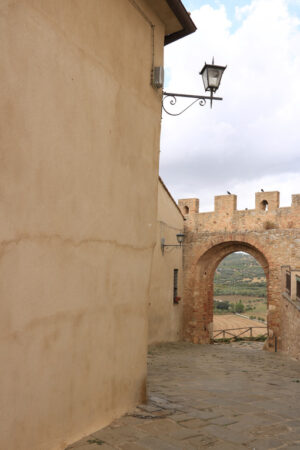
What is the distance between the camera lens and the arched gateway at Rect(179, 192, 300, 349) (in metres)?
14.5

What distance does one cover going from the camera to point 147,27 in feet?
14.8

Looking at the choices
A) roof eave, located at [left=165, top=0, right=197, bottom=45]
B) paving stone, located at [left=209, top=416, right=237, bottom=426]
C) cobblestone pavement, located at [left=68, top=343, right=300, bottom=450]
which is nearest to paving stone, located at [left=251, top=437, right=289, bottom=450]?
cobblestone pavement, located at [left=68, top=343, right=300, bottom=450]

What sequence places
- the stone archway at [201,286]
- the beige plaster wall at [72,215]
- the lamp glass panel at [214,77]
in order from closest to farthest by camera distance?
the beige plaster wall at [72,215] → the lamp glass panel at [214,77] → the stone archway at [201,286]

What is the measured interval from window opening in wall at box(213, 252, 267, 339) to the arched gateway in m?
11.6

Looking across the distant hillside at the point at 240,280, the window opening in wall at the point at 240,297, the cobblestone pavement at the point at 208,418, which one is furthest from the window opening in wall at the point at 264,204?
the distant hillside at the point at 240,280

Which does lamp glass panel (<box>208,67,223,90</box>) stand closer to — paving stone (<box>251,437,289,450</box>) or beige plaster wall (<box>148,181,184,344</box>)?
paving stone (<box>251,437,289,450</box>)

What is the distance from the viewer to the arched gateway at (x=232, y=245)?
14.5m

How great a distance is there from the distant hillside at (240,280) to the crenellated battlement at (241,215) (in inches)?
1582

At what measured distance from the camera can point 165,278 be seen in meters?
14.1

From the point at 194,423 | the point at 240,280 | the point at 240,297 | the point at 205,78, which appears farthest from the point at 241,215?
the point at 240,280

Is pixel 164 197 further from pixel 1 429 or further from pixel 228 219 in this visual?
pixel 1 429

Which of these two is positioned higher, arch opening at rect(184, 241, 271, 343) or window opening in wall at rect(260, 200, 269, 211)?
window opening in wall at rect(260, 200, 269, 211)

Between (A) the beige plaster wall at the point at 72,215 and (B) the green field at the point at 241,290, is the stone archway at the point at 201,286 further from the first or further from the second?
(B) the green field at the point at 241,290

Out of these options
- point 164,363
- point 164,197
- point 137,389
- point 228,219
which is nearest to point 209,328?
point 228,219
